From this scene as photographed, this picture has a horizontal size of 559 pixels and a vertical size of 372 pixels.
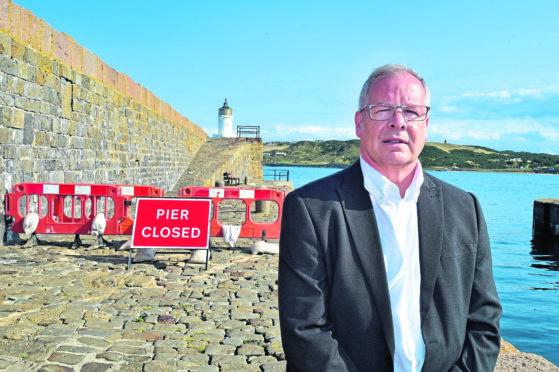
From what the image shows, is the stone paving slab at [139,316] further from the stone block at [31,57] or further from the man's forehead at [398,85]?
the stone block at [31,57]

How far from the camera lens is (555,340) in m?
10.1

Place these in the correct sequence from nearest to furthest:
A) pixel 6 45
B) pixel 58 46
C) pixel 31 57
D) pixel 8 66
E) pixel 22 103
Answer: pixel 6 45 → pixel 8 66 → pixel 22 103 → pixel 31 57 → pixel 58 46

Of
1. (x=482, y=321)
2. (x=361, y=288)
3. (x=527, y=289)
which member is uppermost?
(x=361, y=288)

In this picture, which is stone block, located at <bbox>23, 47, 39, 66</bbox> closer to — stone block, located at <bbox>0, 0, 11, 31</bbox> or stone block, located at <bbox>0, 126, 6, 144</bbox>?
stone block, located at <bbox>0, 0, 11, 31</bbox>

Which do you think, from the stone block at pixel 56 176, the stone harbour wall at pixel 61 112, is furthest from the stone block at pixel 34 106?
the stone block at pixel 56 176

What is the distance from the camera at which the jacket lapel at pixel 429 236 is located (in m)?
1.73

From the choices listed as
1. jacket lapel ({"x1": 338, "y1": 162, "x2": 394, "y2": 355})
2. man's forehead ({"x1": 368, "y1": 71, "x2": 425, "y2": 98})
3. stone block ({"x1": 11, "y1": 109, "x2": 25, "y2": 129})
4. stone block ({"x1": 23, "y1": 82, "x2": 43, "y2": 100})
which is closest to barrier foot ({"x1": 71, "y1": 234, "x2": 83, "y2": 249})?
stone block ({"x1": 11, "y1": 109, "x2": 25, "y2": 129})

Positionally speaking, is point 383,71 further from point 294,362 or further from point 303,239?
point 294,362

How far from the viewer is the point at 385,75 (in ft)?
5.84

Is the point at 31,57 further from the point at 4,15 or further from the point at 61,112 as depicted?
the point at 61,112

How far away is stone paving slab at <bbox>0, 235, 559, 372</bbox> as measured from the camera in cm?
370

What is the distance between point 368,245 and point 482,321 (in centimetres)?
51

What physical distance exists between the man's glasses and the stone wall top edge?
26.0ft

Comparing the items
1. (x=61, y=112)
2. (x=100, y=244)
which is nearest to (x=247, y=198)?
(x=100, y=244)
